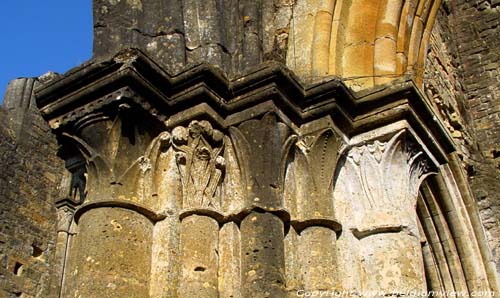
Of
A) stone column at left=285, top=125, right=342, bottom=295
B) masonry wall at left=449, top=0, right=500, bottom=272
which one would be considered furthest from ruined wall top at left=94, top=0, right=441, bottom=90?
masonry wall at left=449, top=0, right=500, bottom=272

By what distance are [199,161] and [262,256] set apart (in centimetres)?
69

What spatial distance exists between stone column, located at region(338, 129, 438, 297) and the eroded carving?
0.86 m

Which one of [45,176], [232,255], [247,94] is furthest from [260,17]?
[45,176]

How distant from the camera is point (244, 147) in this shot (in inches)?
173

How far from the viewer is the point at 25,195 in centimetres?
1334

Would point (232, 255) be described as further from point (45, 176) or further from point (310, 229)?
point (45, 176)

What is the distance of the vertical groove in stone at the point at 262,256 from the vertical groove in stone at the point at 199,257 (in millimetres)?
154

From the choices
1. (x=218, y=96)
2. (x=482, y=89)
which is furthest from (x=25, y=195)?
(x=218, y=96)

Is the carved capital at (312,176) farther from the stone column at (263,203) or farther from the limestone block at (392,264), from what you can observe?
the limestone block at (392,264)

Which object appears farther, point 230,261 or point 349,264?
point 349,264

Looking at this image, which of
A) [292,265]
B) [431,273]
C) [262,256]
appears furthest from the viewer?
[431,273]

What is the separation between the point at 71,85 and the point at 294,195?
143cm

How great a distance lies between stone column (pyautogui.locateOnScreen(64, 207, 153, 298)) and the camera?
379 centimetres

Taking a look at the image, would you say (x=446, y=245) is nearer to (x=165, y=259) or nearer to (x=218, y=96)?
(x=218, y=96)
